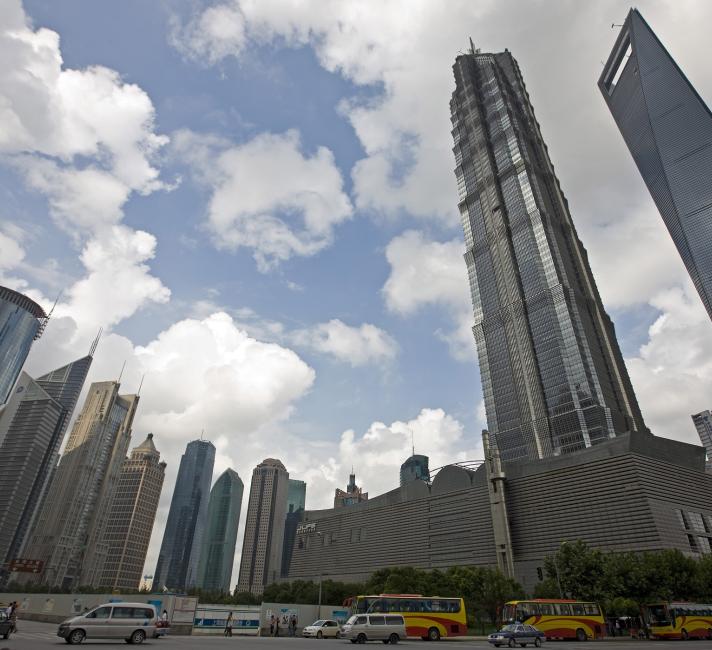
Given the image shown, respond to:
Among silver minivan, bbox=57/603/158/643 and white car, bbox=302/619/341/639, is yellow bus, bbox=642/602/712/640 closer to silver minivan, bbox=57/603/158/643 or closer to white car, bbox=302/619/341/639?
white car, bbox=302/619/341/639

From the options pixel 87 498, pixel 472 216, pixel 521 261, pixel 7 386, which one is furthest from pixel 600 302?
pixel 7 386

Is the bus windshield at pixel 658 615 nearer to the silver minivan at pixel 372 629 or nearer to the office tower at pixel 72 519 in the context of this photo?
the silver minivan at pixel 372 629

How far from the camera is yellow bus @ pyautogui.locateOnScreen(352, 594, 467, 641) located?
116 ft

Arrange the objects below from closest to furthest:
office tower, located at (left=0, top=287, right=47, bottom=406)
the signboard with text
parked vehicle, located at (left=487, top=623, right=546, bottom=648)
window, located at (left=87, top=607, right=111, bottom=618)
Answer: window, located at (left=87, top=607, right=111, bottom=618)
parked vehicle, located at (left=487, top=623, right=546, bottom=648)
the signboard with text
office tower, located at (left=0, top=287, right=47, bottom=406)

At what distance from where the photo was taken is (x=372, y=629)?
2962cm

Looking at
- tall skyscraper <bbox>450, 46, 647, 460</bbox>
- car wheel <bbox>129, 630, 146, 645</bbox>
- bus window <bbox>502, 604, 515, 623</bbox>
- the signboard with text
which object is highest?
tall skyscraper <bbox>450, 46, 647, 460</bbox>

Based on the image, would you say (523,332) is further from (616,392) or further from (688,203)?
(688,203)

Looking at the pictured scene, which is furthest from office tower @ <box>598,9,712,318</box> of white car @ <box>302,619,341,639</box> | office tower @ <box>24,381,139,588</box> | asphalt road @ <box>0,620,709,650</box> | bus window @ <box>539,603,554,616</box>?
office tower @ <box>24,381,139,588</box>

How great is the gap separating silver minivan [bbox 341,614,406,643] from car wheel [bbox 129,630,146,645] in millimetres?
12208

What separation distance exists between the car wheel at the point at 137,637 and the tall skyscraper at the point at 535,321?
434 ft

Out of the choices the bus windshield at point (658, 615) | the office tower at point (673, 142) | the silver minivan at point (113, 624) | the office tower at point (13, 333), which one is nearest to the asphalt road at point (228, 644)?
the silver minivan at point (113, 624)

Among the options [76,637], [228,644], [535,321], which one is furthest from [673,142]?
[76,637]

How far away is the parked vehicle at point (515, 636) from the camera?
31.0 metres

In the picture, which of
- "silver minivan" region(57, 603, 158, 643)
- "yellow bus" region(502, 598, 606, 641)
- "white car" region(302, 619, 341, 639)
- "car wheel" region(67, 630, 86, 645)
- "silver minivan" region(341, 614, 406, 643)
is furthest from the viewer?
"white car" region(302, 619, 341, 639)
